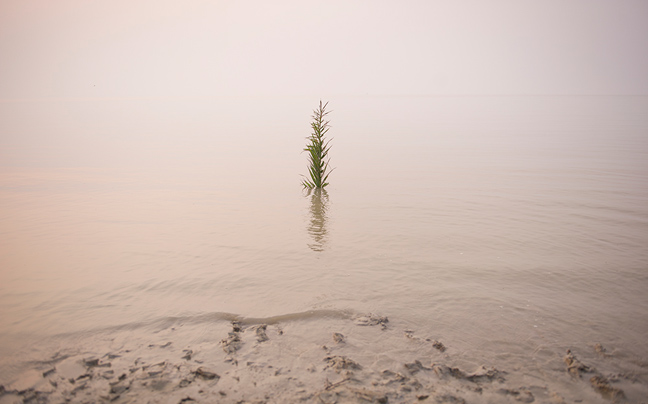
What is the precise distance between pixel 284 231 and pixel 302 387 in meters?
4.86

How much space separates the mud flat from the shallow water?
0.58 ft

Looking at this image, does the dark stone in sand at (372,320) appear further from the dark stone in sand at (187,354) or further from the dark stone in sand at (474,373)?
the dark stone in sand at (187,354)

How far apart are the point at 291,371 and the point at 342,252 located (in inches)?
134

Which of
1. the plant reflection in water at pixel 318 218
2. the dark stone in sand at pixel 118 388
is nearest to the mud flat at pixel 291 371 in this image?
the dark stone in sand at pixel 118 388

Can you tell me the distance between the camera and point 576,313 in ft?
16.5

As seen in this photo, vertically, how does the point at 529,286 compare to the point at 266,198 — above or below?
below

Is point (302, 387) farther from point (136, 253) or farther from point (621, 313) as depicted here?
point (136, 253)

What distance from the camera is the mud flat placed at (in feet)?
11.6

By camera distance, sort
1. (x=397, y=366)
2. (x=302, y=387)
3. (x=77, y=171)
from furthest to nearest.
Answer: (x=77, y=171)
(x=397, y=366)
(x=302, y=387)

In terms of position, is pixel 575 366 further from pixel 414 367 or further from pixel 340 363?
pixel 340 363

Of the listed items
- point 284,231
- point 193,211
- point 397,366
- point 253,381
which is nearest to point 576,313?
point 397,366

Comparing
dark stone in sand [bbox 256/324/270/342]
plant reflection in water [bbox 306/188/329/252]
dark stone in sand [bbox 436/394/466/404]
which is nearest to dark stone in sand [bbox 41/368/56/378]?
dark stone in sand [bbox 256/324/270/342]

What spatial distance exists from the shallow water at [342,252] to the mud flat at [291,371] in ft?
0.58

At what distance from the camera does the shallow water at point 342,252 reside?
15.8ft
